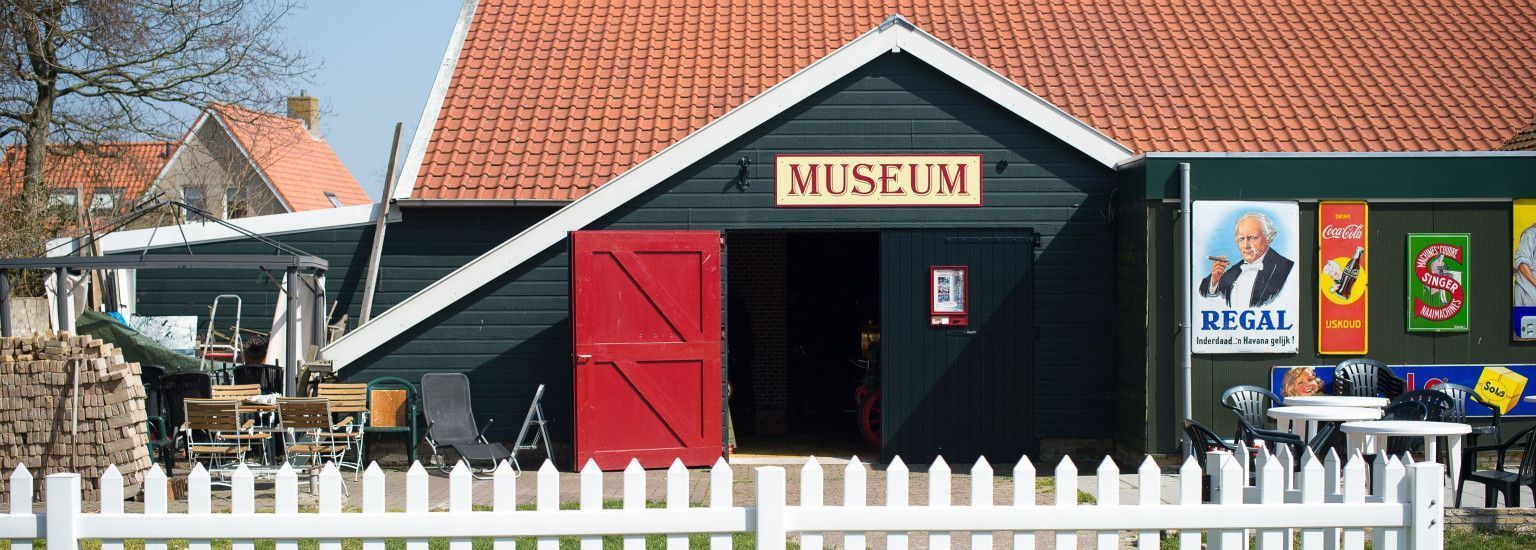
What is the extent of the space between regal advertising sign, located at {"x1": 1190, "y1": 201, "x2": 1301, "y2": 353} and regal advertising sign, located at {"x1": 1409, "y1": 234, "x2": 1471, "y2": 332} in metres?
0.98

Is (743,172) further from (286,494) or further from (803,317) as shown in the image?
(286,494)

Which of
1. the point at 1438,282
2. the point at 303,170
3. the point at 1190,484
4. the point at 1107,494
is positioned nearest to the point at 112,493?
the point at 1107,494

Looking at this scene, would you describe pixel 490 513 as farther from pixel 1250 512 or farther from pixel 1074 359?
pixel 1074 359

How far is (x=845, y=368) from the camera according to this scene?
17.6 meters

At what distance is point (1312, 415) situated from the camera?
9.20 meters

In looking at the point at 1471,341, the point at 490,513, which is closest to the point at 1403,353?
the point at 1471,341

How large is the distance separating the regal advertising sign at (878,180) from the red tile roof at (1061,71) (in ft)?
7.51

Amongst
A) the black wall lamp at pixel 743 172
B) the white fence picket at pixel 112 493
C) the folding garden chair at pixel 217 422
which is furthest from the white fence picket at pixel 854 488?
the black wall lamp at pixel 743 172

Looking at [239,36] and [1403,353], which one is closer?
[1403,353]

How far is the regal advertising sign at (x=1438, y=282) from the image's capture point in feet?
37.6

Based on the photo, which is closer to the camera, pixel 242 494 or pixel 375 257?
pixel 242 494

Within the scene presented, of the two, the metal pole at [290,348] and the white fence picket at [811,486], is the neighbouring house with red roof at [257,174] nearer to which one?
the metal pole at [290,348]

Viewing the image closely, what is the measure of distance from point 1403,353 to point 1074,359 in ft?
8.84

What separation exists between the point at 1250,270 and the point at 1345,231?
84 cm
